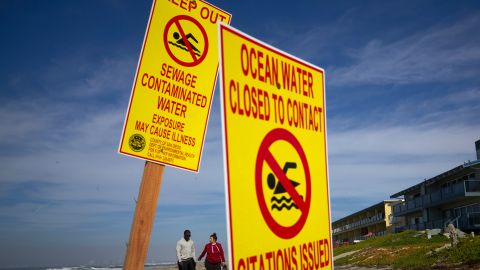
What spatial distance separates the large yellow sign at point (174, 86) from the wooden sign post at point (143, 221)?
0.71ft

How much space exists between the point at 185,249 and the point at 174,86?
7.57 m

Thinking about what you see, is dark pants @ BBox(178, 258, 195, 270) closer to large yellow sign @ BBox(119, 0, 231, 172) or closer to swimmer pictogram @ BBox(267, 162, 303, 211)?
large yellow sign @ BBox(119, 0, 231, 172)

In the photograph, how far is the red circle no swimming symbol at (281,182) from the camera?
2.28m

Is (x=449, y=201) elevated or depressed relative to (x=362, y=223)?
depressed

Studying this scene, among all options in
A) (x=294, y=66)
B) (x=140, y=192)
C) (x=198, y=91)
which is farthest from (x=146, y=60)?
(x=294, y=66)

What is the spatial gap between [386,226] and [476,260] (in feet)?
170

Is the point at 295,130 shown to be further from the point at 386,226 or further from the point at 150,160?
the point at 386,226

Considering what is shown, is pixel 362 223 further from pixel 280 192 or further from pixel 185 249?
pixel 280 192

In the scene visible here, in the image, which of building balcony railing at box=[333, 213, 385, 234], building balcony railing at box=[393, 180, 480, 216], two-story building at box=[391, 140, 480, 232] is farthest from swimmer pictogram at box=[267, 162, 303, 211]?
building balcony railing at box=[333, 213, 385, 234]

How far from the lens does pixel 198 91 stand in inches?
180

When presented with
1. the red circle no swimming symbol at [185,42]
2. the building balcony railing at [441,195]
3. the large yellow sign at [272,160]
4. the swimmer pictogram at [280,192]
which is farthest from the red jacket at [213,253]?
the building balcony railing at [441,195]

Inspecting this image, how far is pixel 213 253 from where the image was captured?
1307cm

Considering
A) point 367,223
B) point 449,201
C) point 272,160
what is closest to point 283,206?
point 272,160

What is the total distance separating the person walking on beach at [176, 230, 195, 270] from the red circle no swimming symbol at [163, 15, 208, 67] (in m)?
7.42
